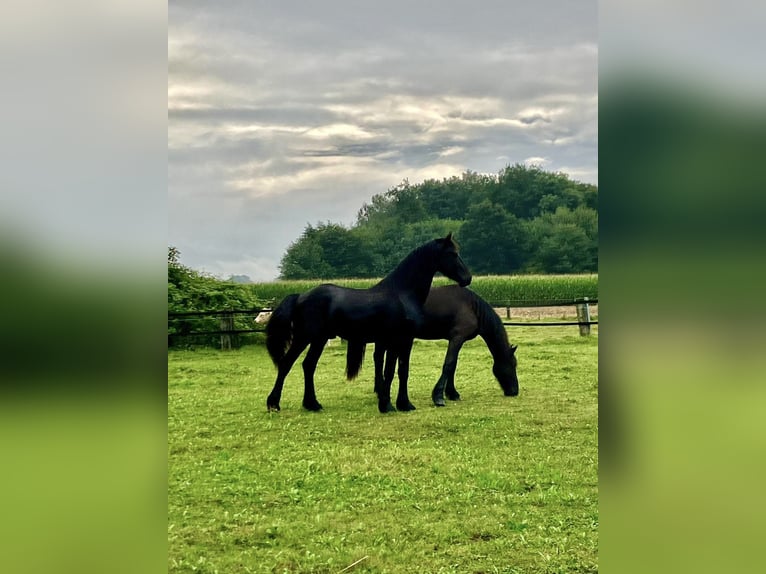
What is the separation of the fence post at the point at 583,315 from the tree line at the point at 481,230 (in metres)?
2.63

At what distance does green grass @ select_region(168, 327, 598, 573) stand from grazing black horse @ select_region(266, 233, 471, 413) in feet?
1.32

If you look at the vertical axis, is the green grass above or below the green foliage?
below

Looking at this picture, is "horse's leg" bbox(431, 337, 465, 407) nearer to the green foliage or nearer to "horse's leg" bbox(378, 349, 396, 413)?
"horse's leg" bbox(378, 349, 396, 413)

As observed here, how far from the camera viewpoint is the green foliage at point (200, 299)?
12812 millimetres

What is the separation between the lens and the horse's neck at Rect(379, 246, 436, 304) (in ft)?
23.3

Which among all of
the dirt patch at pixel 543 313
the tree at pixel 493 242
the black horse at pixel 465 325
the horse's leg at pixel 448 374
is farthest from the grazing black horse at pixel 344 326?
the tree at pixel 493 242

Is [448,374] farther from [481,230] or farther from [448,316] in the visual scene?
[481,230]

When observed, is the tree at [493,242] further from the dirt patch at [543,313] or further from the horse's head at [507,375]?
the horse's head at [507,375]
